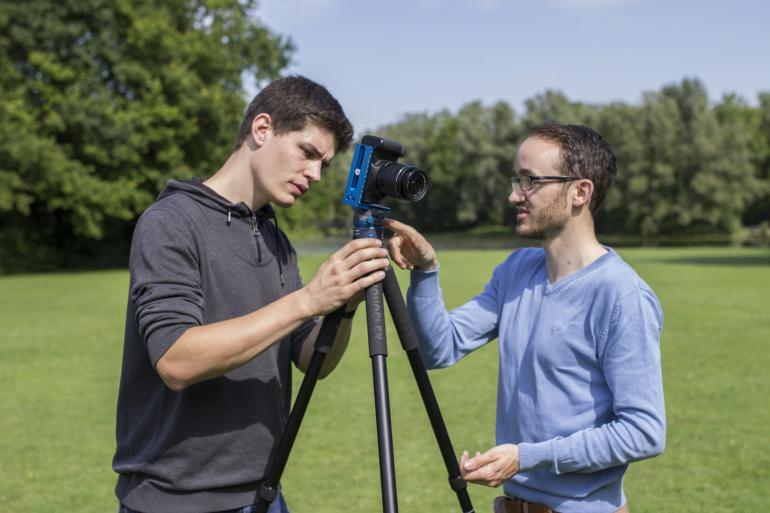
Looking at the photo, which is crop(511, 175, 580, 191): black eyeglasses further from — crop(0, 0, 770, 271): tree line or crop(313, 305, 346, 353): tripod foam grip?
crop(0, 0, 770, 271): tree line

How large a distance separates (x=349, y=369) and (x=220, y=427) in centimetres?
927

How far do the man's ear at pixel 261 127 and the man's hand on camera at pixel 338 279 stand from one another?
0.65 metres

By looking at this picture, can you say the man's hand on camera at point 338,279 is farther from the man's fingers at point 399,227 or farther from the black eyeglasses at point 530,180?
the black eyeglasses at point 530,180

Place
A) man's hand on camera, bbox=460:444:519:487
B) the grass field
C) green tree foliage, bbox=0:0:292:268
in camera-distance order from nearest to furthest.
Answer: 1. man's hand on camera, bbox=460:444:519:487
2. the grass field
3. green tree foliage, bbox=0:0:292:268

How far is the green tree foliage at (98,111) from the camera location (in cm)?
3203

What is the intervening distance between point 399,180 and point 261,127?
0.63 metres

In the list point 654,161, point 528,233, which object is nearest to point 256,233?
point 528,233

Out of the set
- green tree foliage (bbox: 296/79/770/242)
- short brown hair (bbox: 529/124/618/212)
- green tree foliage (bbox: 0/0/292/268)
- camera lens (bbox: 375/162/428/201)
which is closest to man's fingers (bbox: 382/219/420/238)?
camera lens (bbox: 375/162/428/201)

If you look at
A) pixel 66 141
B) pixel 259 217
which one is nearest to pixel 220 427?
pixel 259 217

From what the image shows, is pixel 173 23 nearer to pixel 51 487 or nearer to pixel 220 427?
pixel 51 487

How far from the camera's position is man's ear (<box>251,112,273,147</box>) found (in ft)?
8.65

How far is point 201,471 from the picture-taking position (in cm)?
243

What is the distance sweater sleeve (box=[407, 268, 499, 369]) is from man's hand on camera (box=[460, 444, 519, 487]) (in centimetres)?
57

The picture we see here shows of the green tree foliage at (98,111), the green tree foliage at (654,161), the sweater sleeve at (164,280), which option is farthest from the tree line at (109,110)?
the green tree foliage at (654,161)
